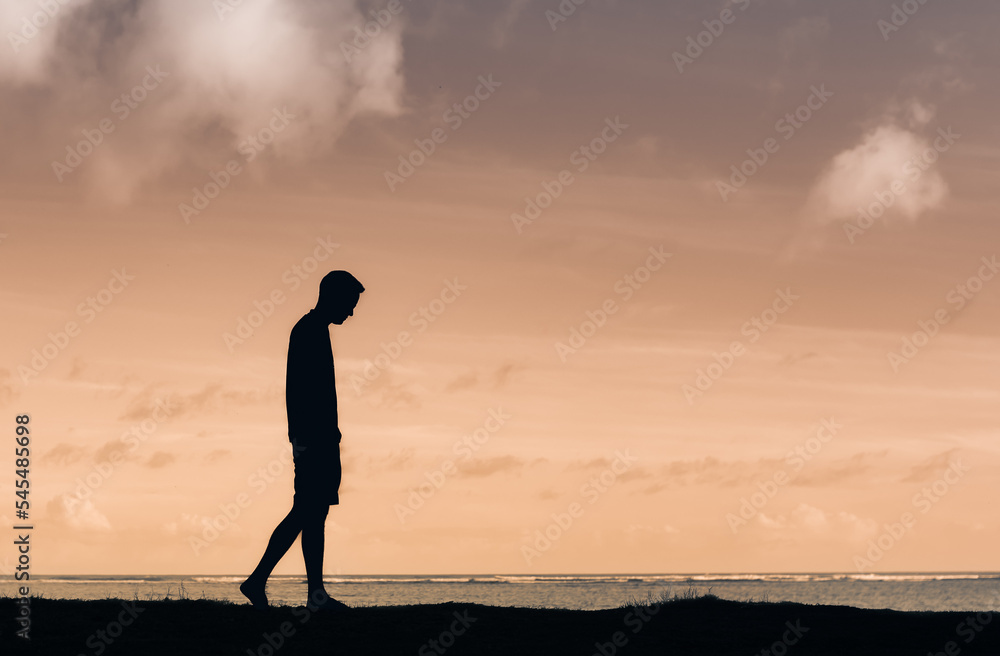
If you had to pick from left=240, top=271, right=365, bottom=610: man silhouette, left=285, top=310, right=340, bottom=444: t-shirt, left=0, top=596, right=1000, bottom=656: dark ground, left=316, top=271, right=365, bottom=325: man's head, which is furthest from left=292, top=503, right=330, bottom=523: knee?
left=316, top=271, right=365, bottom=325: man's head

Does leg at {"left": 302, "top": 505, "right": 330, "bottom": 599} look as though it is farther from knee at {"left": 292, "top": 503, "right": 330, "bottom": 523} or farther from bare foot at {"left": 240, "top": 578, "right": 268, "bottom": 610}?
bare foot at {"left": 240, "top": 578, "right": 268, "bottom": 610}

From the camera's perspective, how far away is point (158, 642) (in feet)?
36.2

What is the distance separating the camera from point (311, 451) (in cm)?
1304

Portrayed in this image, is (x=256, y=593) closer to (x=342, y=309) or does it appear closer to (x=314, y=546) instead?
(x=314, y=546)

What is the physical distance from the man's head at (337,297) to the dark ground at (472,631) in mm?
3401

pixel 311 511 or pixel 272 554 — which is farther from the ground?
pixel 311 511

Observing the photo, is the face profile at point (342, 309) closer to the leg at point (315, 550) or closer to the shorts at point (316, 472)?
the shorts at point (316, 472)

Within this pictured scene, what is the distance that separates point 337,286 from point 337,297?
0.43ft

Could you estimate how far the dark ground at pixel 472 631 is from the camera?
1098 cm

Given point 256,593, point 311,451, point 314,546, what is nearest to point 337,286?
point 311,451

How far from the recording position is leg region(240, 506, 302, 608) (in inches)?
507

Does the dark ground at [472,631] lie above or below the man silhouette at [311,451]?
below

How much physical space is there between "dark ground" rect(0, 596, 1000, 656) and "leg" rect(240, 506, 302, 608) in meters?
0.26

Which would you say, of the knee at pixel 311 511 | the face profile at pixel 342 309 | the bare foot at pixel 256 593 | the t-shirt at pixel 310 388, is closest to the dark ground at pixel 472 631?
the bare foot at pixel 256 593
